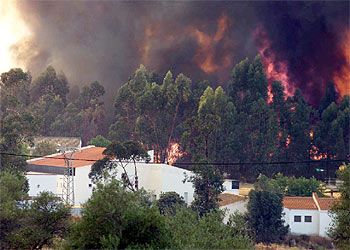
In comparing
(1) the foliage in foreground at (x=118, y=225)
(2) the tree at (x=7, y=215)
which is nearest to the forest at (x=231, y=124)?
(2) the tree at (x=7, y=215)

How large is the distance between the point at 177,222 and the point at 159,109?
5146cm

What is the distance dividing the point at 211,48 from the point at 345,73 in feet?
81.2

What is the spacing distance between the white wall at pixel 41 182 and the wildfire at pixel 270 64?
180 ft

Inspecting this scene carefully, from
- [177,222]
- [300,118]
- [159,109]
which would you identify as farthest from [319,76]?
[177,222]

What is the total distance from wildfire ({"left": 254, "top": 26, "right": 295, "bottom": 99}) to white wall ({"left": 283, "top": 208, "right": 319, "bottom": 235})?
50846mm

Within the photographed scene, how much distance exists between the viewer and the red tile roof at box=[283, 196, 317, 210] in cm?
4772

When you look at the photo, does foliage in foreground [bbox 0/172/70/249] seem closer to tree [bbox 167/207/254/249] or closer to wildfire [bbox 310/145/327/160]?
tree [bbox 167/207/254/249]

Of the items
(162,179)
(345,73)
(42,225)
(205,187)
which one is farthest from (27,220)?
(345,73)

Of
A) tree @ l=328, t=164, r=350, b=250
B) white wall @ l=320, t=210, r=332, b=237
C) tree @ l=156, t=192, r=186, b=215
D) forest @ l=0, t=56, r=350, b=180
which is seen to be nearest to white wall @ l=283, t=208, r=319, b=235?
white wall @ l=320, t=210, r=332, b=237

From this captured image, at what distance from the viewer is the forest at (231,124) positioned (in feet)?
235

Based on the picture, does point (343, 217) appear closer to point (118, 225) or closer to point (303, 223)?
point (303, 223)

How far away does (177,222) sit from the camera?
28000mm

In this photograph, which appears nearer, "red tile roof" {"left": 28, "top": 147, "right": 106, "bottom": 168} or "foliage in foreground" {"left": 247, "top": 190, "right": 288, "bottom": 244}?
"foliage in foreground" {"left": 247, "top": 190, "right": 288, "bottom": 244}

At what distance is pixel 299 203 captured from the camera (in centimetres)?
4888
